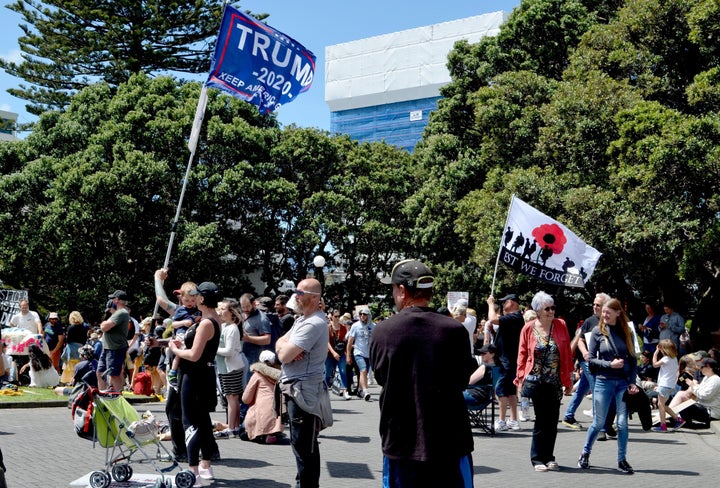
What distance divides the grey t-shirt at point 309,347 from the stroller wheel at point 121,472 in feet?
5.96

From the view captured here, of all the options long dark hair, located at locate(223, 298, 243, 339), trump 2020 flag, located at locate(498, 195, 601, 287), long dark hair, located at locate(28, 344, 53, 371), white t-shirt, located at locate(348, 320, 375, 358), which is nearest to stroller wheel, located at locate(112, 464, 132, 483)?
long dark hair, located at locate(223, 298, 243, 339)

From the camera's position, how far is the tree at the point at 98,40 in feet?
131

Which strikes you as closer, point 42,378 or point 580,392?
point 580,392

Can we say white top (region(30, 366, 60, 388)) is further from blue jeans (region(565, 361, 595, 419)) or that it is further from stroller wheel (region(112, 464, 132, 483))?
stroller wheel (region(112, 464, 132, 483))

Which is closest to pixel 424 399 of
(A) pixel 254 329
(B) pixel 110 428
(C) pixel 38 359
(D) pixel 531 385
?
(B) pixel 110 428

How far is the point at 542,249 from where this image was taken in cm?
1702

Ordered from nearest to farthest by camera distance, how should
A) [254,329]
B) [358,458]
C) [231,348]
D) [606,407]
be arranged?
1. [606,407]
2. [358,458]
3. [231,348]
4. [254,329]

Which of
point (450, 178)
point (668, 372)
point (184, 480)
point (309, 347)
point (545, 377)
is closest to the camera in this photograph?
point (309, 347)

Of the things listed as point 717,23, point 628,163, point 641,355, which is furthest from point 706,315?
point 641,355

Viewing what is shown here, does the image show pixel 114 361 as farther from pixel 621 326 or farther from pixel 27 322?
pixel 621 326

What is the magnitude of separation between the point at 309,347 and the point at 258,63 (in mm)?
10152

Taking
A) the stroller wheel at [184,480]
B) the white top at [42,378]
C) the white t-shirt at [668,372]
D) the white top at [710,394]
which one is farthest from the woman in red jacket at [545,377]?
the white top at [42,378]

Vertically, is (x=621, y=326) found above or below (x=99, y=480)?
above

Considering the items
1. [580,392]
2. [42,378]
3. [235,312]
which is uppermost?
[235,312]
